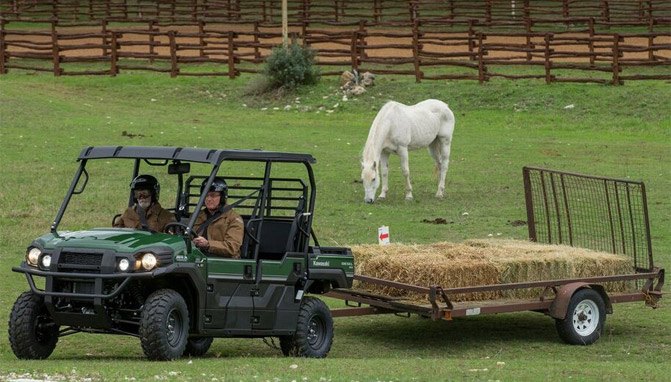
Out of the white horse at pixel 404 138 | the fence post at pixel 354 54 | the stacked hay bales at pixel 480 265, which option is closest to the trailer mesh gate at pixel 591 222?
the stacked hay bales at pixel 480 265

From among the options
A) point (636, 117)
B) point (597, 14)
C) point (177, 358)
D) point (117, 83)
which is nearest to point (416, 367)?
point (177, 358)

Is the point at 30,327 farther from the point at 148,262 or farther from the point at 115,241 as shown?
the point at 148,262

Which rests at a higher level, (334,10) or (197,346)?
(334,10)

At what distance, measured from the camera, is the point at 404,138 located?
26.8 metres

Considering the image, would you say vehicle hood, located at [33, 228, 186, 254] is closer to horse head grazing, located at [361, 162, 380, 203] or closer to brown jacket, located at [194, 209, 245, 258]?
brown jacket, located at [194, 209, 245, 258]

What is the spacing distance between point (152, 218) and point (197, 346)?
1381 mm

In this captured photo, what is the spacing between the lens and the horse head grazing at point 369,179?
25.5 meters

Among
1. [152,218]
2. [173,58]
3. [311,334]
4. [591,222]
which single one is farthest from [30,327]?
[173,58]

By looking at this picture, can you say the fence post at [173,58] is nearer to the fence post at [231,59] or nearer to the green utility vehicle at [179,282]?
the fence post at [231,59]

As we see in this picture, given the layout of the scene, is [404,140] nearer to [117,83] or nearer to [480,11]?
[117,83]

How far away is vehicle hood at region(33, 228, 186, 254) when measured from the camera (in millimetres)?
11820

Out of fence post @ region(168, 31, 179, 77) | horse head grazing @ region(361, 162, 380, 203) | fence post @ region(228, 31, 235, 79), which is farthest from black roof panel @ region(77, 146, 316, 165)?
fence post @ region(168, 31, 179, 77)

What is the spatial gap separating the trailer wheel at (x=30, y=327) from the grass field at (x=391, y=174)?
0.17 meters

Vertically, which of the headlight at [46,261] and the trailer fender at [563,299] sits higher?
the headlight at [46,261]
